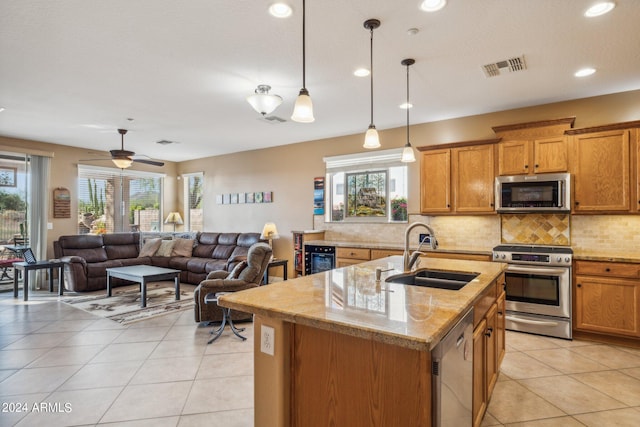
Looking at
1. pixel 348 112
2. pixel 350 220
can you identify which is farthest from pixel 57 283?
pixel 348 112

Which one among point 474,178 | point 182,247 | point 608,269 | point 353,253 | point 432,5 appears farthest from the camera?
point 182,247

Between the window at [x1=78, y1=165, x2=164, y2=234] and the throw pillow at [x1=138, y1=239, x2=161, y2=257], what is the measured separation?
1.09 meters

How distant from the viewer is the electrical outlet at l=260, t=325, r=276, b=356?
1.58m

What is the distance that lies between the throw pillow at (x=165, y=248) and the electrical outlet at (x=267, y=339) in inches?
245

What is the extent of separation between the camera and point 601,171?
3756 millimetres

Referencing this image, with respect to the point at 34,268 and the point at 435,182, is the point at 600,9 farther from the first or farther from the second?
the point at 34,268

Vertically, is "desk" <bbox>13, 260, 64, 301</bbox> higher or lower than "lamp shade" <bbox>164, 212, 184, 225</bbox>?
lower

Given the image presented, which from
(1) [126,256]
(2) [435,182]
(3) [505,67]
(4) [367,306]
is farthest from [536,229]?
(1) [126,256]

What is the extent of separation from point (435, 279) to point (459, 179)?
8.08 feet

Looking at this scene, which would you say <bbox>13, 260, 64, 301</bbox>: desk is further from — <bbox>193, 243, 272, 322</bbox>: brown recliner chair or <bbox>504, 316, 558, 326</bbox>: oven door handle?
<bbox>504, 316, 558, 326</bbox>: oven door handle

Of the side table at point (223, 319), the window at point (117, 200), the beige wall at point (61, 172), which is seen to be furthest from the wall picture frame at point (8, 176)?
the side table at point (223, 319)

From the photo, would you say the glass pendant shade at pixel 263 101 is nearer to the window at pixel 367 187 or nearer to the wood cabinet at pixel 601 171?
the window at pixel 367 187

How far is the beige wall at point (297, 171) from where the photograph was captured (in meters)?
4.20

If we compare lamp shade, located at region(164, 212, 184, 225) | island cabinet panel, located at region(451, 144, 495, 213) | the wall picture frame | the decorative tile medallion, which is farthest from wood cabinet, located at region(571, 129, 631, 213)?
the wall picture frame
